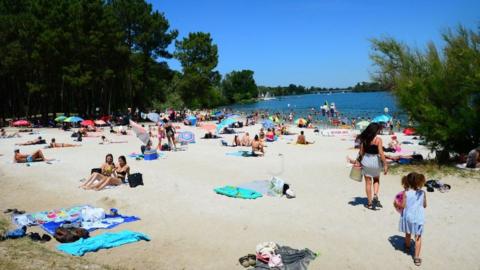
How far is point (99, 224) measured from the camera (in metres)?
7.81

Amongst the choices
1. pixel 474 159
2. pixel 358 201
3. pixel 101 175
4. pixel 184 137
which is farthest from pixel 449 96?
pixel 184 137

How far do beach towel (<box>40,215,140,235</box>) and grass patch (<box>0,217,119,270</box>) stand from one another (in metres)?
0.90

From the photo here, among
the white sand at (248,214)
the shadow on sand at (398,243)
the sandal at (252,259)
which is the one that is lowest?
the white sand at (248,214)

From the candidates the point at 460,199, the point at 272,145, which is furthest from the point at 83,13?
the point at 460,199

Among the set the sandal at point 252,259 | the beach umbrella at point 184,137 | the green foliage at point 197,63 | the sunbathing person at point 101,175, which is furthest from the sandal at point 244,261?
the green foliage at point 197,63

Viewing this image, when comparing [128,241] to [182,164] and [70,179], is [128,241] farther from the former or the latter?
[182,164]

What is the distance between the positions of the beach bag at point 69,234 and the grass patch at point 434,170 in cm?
908

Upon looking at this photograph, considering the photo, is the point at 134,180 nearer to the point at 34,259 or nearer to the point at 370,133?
the point at 34,259

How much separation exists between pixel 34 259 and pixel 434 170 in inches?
424

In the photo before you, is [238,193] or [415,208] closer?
[415,208]

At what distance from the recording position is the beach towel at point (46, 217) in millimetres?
8031

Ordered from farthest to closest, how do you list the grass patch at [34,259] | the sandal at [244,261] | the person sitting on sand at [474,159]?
1. the person sitting on sand at [474,159]
2. the sandal at [244,261]
3. the grass patch at [34,259]

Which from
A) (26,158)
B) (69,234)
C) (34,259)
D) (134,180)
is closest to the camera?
(34,259)

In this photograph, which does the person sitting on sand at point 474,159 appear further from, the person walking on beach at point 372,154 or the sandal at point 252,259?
the sandal at point 252,259
